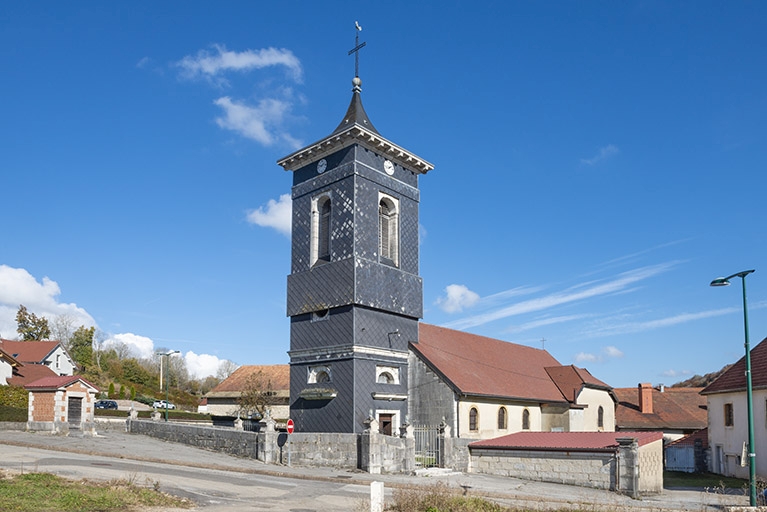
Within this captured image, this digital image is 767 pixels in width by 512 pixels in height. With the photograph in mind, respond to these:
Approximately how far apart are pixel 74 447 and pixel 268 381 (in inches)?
1264

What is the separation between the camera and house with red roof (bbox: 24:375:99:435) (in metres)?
28.7

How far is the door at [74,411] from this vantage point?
96.6 feet

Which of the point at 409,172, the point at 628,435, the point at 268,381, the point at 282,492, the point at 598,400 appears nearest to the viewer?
the point at 282,492

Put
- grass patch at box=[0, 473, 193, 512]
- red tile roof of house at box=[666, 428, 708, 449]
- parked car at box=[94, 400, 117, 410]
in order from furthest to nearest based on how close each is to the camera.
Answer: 1. parked car at box=[94, 400, 117, 410]
2. red tile roof of house at box=[666, 428, 708, 449]
3. grass patch at box=[0, 473, 193, 512]

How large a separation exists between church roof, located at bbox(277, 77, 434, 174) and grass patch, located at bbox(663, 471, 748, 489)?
1850 cm

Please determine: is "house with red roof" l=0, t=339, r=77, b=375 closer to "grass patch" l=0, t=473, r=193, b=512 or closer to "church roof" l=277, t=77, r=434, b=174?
"church roof" l=277, t=77, r=434, b=174

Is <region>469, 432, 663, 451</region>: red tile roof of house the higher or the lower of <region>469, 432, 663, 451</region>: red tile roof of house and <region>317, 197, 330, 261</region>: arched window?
the lower

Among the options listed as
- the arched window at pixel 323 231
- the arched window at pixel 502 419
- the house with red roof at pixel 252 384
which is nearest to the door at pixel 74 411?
the arched window at pixel 323 231

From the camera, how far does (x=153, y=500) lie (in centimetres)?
1396

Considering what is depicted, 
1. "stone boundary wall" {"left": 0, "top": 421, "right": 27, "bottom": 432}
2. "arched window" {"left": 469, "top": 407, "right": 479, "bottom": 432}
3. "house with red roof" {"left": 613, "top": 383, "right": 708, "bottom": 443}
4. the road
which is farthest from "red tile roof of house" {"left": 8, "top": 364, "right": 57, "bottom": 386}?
"house with red roof" {"left": 613, "top": 383, "right": 708, "bottom": 443}

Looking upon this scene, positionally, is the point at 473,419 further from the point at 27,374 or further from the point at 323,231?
the point at 27,374

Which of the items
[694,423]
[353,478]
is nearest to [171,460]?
[353,478]

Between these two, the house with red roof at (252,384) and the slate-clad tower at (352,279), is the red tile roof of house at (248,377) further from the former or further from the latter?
the slate-clad tower at (352,279)

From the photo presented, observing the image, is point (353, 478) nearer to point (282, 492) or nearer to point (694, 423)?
point (282, 492)
